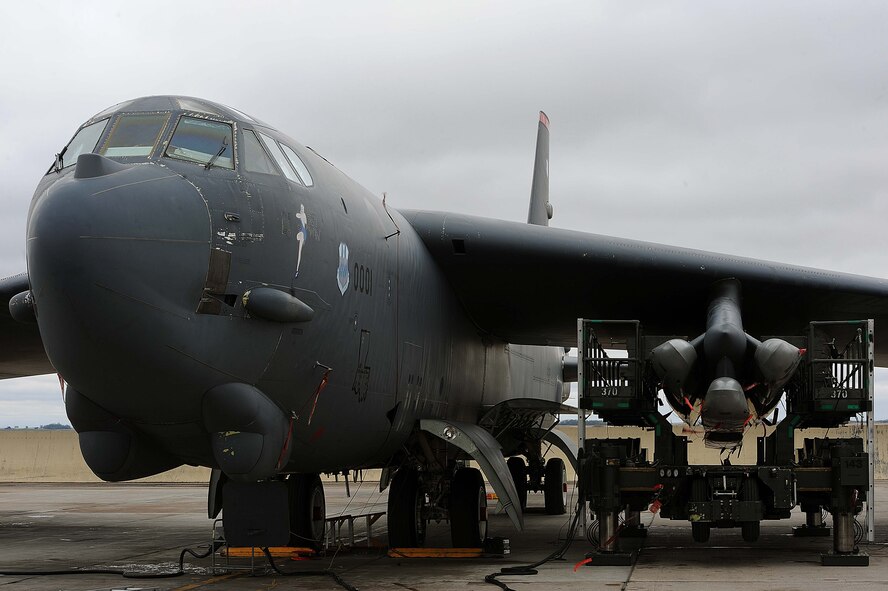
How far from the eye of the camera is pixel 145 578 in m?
10.7

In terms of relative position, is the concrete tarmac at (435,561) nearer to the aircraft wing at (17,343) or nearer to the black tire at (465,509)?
the black tire at (465,509)

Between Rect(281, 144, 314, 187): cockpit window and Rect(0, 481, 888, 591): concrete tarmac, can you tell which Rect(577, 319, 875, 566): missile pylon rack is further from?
Rect(281, 144, 314, 187): cockpit window

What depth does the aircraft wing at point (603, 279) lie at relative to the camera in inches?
512

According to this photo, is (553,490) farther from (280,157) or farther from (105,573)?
(280,157)

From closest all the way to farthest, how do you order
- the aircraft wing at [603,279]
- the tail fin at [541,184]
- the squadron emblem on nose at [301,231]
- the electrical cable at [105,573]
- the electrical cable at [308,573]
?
1. the squadron emblem on nose at [301,231]
2. the electrical cable at [308,573]
3. the electrical cable at [105,573]
4. the aircraft wing at [603,279]
5. the tail fin at [541,184]

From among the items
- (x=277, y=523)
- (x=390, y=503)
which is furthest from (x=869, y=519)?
(x=277, y=523)

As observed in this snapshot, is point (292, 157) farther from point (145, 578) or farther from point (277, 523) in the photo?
point (145, 578)

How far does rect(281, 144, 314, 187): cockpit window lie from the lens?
31.5 feet

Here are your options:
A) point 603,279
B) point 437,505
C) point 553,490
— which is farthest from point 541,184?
point 437,505

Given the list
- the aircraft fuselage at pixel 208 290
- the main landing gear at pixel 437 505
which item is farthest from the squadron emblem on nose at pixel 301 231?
the main landing gear at pixel 437 505

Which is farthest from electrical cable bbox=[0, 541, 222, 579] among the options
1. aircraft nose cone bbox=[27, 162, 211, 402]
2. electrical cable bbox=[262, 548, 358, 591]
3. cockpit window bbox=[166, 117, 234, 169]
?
cockpit window bbox=[166, 117, 234, 169]

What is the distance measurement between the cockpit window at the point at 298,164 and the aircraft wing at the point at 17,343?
432cm

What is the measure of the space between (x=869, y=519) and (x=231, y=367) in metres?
7.67

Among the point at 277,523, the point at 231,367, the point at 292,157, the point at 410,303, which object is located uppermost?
the point at 292,157
